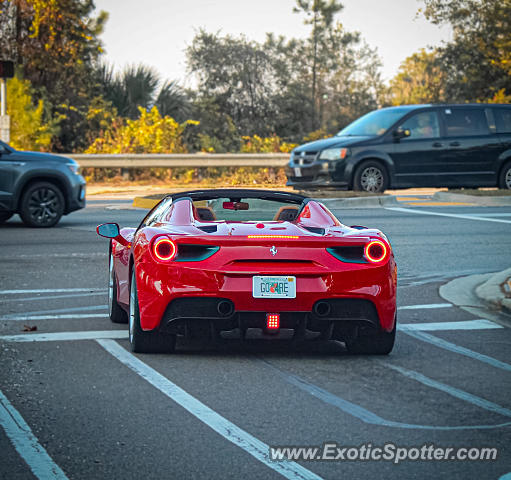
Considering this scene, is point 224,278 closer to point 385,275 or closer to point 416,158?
point 385,275

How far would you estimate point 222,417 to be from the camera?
5.88 meters

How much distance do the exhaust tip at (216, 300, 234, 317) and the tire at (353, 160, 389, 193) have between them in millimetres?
16145

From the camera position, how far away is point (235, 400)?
6293 millimetres

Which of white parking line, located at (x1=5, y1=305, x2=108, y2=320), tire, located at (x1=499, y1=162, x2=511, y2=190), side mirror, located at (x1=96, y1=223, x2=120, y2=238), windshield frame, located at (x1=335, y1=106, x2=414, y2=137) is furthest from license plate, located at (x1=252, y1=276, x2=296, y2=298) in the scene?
tire, located at (x1=499, y1=162, x2=511, y2=190)

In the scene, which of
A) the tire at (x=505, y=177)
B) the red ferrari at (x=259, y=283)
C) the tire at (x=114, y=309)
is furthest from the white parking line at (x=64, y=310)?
the tire at (x=505, y=177)

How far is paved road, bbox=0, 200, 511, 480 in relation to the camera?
16.6 ft

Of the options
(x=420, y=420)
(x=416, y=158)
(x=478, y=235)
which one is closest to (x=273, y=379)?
(x=420, y=420)

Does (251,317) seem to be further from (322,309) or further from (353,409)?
(353,409)

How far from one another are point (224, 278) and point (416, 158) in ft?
54.7

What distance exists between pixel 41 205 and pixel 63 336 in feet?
30.9

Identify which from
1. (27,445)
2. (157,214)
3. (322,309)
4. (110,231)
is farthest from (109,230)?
(27,445)

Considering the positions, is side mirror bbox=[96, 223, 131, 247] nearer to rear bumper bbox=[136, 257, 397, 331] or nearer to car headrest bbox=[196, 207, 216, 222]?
car headrest bbox=[196, 207, 216, 222]

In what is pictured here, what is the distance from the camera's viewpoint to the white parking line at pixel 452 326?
8.89m

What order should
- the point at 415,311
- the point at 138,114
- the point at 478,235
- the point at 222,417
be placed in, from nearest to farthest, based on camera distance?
the point at 222,417
the point at 415,311
the point at 478,235
the point at 138,114
